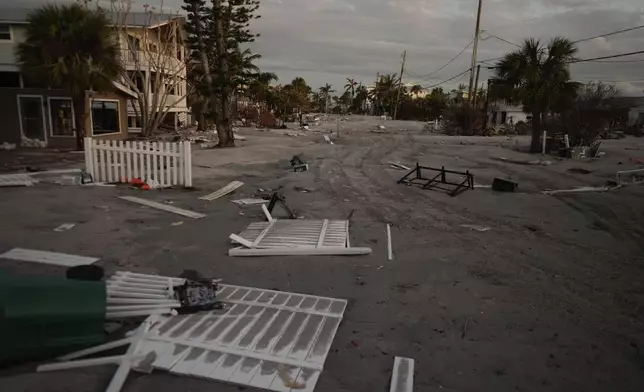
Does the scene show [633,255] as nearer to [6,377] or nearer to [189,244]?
[189,244]

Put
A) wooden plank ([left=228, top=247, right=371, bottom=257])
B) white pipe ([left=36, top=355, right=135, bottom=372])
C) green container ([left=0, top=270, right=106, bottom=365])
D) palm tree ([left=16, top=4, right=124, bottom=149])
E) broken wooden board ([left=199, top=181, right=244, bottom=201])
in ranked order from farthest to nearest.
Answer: palm tree ([left=16, top=4, right=124, bottom=149]), broken wooden board ([left=199, top=181, right=244, bottom=201]), wooden plank ([left=228, top=247, right=371, bottom=257]), white pipe ([left=36, top=355, right=135, bottom=372]), green container ([left=0, top=270, right=106, bottom=365])

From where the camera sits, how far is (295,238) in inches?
248

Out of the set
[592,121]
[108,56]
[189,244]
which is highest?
[108,56]

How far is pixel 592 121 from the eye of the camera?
2111 cm

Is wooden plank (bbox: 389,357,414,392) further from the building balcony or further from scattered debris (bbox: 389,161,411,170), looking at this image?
the building balcony

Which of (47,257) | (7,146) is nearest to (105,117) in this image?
(7,146)

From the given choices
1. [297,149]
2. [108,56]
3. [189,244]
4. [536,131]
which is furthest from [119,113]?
[536,131]

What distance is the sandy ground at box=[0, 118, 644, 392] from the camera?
126 inches

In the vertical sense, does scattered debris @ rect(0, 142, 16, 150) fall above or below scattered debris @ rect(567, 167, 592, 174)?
below

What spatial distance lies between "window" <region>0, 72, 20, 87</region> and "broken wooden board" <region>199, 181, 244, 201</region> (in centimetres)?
1506

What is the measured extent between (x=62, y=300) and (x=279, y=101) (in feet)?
148

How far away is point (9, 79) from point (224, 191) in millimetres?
16218

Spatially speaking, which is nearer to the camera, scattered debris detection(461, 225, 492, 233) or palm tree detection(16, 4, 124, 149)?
scattered debris detection(461, 225, 492, 233)

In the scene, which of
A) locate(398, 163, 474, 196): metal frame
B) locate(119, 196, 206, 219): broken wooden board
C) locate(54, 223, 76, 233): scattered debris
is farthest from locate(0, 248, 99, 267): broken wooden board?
locate(398, 163, 474, 196): metal frame
